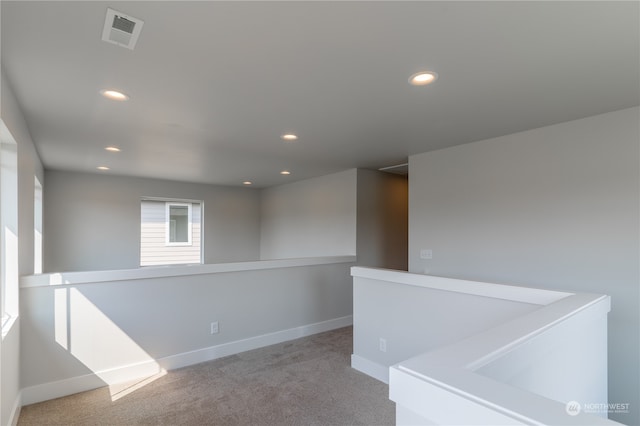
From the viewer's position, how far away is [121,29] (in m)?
1.55

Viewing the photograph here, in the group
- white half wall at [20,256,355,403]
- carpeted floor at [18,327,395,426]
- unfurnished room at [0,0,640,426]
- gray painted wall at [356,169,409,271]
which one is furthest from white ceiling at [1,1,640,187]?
carpeted floor at [18,327,395,426]

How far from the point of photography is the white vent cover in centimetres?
146

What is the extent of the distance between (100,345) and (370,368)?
8.29ft

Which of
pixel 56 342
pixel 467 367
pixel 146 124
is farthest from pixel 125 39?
pixel 56 342

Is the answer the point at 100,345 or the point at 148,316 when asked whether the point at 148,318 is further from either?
the point at 100,345

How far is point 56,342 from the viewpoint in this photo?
2.79 meters

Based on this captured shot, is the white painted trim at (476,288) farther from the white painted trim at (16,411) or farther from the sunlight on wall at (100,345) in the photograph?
the white painted trim at (16,411)

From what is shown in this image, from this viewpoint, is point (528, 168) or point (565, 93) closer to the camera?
point (565, 93)

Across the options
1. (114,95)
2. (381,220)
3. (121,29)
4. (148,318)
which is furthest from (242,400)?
(381,220)

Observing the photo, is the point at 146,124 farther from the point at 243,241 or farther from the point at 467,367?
the point at 243,241

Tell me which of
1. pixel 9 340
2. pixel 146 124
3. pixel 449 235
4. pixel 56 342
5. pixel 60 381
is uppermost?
pixel 146 124

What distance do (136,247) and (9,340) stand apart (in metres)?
3.82

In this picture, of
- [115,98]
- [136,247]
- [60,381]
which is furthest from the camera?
[136,247]

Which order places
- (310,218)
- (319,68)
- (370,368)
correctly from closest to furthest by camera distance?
(319,68) < (370,368) < (310,218)
